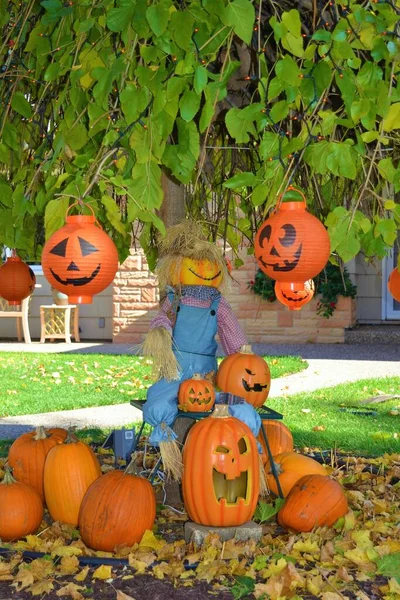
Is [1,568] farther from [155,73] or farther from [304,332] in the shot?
[304,332]

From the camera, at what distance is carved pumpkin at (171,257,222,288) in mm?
4250

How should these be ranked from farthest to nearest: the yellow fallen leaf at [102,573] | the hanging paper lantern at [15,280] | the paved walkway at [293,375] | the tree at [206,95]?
the paved walkway at [293,375] < the hanging paper lantern at [15,280] < the yellow fallen leaf at [102,573] < the tree at [206,95]

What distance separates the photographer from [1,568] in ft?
11.1

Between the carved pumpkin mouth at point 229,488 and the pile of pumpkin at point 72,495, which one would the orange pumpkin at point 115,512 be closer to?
the pile of pumpkin at point 72,495

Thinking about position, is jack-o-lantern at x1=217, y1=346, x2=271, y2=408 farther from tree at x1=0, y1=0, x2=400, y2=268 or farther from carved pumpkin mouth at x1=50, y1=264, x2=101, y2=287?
carved pumpkin mouth at x1=50, y1=264, x2=101, y2=287

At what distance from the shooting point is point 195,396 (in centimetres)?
405

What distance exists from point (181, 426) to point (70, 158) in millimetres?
1553

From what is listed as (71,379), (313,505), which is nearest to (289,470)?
(313,505)

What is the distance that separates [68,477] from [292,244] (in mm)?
1736

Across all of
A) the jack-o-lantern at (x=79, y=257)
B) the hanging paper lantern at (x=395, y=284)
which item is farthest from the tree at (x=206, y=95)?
the hanging paper lantern at (x=395, y=284)

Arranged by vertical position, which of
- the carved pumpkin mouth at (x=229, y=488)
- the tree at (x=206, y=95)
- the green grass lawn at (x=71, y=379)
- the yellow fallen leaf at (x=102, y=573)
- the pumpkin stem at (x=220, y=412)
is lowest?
the yellow fallen leaf at (x=102, y=573)

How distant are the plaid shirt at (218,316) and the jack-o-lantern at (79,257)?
49.8 inches

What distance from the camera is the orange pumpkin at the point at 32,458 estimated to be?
421 centimetres

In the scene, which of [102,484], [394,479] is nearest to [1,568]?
[102,484]
